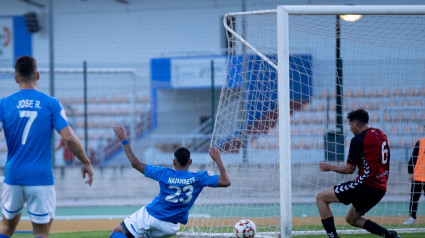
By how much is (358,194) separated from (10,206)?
162 inches

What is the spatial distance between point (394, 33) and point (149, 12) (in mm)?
16066

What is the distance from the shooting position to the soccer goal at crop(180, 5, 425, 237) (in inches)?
305

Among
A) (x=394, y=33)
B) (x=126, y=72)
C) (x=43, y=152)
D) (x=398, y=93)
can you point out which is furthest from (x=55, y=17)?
(x=43, y=152)

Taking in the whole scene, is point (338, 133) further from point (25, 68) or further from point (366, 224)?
point (25, 68)

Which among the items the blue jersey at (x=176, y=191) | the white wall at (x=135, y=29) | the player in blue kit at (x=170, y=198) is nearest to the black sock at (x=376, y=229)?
the player in blue kit at (x=170, y=198)

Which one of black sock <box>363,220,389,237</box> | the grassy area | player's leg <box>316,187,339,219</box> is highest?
player's leg <box>316,187,339,219</box>

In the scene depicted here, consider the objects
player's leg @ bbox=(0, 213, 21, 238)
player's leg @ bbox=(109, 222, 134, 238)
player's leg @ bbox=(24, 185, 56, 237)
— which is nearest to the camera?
player's leg @ bbox=(24, 185, 56, 237)

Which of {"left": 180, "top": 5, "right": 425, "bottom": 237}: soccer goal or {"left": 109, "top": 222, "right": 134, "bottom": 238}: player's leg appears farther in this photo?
{"left": 180, "top": 5, "right": 425, "bottom": 237}: soccer goal

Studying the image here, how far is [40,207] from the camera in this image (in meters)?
5.12

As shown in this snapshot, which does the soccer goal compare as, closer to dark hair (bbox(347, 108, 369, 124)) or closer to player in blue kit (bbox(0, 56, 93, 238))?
dark hair (bbox(347, 108, 369, 124))

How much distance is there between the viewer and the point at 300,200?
13.6 metres

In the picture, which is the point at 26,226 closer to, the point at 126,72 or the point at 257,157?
the point at 257,157

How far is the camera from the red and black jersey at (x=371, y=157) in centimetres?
719

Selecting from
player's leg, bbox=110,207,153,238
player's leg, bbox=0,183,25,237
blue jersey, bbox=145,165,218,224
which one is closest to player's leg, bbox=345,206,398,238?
blue jersey, bbox=145,165,218,224
